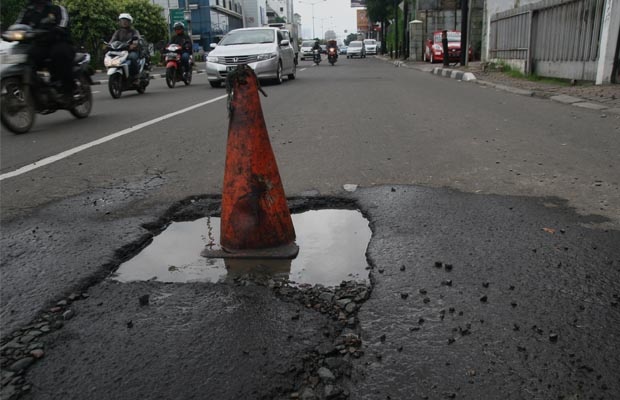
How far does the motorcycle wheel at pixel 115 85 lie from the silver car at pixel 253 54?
2815mm

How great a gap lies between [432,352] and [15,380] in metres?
1.34

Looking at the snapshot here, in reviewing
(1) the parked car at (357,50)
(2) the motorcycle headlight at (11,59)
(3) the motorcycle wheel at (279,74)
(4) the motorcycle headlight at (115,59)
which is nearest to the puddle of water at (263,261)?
(2) the motorcycle headlight at (11,59)

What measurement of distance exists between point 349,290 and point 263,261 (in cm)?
55

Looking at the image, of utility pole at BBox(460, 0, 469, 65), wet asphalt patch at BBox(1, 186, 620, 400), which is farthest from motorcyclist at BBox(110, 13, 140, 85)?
utility pole at BBox(460, 0, 469, 65)

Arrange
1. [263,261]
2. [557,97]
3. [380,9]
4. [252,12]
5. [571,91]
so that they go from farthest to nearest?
[252,12] → [380,9] → [571,91] → [557,97] → [263,261]

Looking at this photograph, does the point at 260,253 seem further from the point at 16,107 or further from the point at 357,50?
the point at 357,50

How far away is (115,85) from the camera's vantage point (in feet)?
36.9

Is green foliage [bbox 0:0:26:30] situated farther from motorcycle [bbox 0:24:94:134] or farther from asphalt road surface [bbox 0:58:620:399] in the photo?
asphalt road surface [bbox 0:58:620:399]

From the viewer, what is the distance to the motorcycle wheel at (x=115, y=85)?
11109 millimetres

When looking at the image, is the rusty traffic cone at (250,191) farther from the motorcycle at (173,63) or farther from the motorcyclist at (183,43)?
the motorcyclist at (183,43)

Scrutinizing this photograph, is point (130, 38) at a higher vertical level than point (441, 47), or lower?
higher

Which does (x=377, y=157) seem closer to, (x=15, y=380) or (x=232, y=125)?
(x=232, y=125)

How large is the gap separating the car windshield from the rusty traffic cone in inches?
500

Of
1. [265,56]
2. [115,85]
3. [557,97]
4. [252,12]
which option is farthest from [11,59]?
[252,12]
